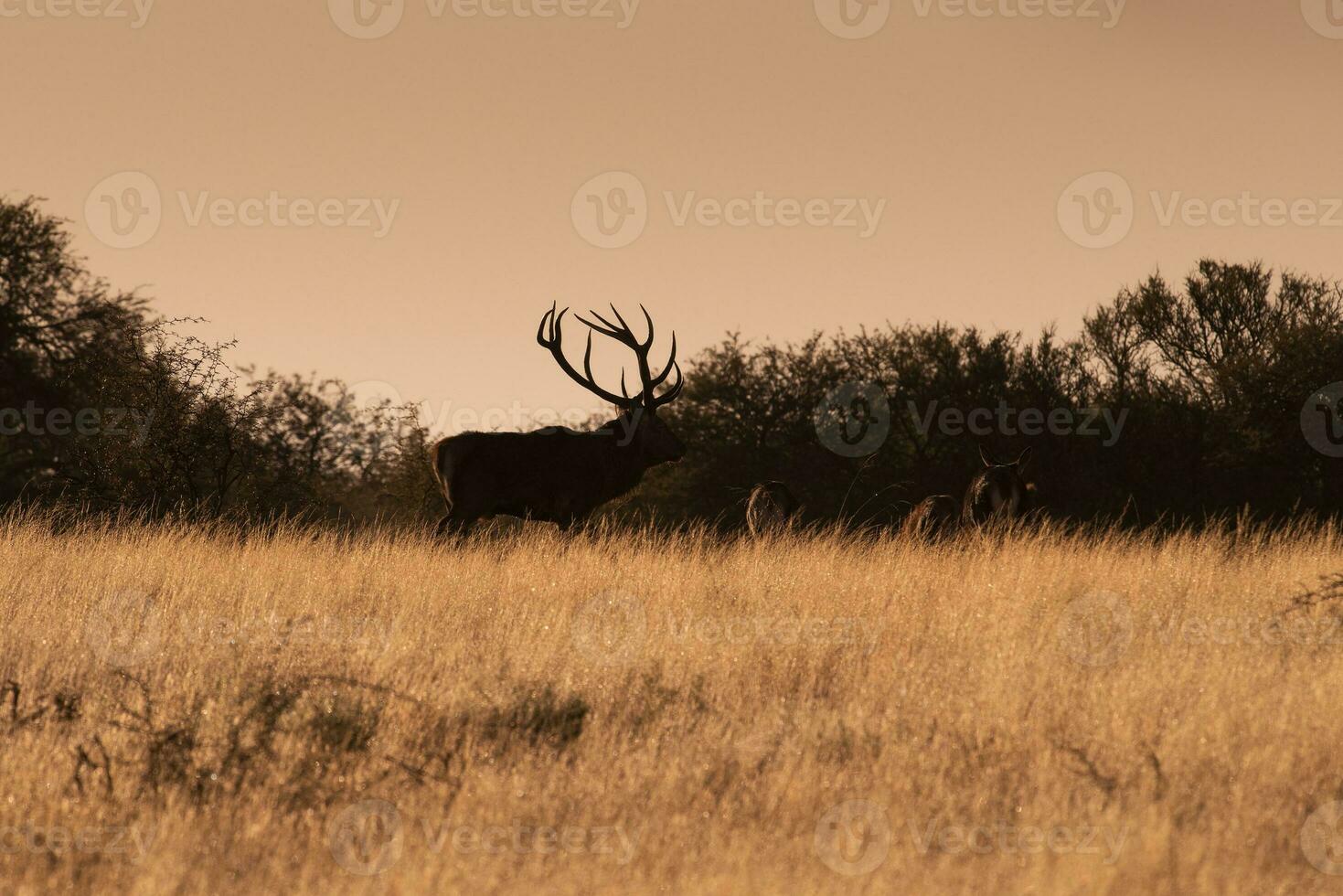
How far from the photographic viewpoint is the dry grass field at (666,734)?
441cm

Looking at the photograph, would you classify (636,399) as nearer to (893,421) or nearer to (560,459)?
(560,459)

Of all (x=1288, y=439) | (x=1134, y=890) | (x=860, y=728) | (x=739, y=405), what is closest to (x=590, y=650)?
(x=860, y=728)

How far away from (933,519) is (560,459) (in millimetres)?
4077

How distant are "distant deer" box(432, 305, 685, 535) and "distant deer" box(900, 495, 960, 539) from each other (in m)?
2.65

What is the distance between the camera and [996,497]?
14.0 m

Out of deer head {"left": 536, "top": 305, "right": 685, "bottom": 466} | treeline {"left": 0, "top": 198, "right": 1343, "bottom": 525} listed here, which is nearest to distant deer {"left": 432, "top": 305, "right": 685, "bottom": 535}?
deer head {"left": 536, "top": 305, "right": 685, "bottom": 466}

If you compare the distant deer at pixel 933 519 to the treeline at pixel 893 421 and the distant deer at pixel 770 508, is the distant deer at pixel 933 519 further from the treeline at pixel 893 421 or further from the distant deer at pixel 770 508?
the treeline at pixel 893 421

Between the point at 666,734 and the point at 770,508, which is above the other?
the point at 770,508

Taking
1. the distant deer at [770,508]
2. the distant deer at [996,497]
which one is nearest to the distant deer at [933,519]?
the distant deer at [996,497]

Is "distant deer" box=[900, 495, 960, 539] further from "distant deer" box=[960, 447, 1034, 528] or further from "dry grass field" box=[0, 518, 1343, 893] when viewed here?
"dry grass field" box=[0, 518, 1343, 893]

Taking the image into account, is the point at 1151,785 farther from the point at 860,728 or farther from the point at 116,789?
the point at 116,789

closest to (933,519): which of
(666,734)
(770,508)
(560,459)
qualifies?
(770,508)

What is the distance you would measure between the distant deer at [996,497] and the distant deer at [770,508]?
1.93 m

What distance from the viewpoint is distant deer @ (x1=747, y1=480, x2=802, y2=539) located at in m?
14.9
